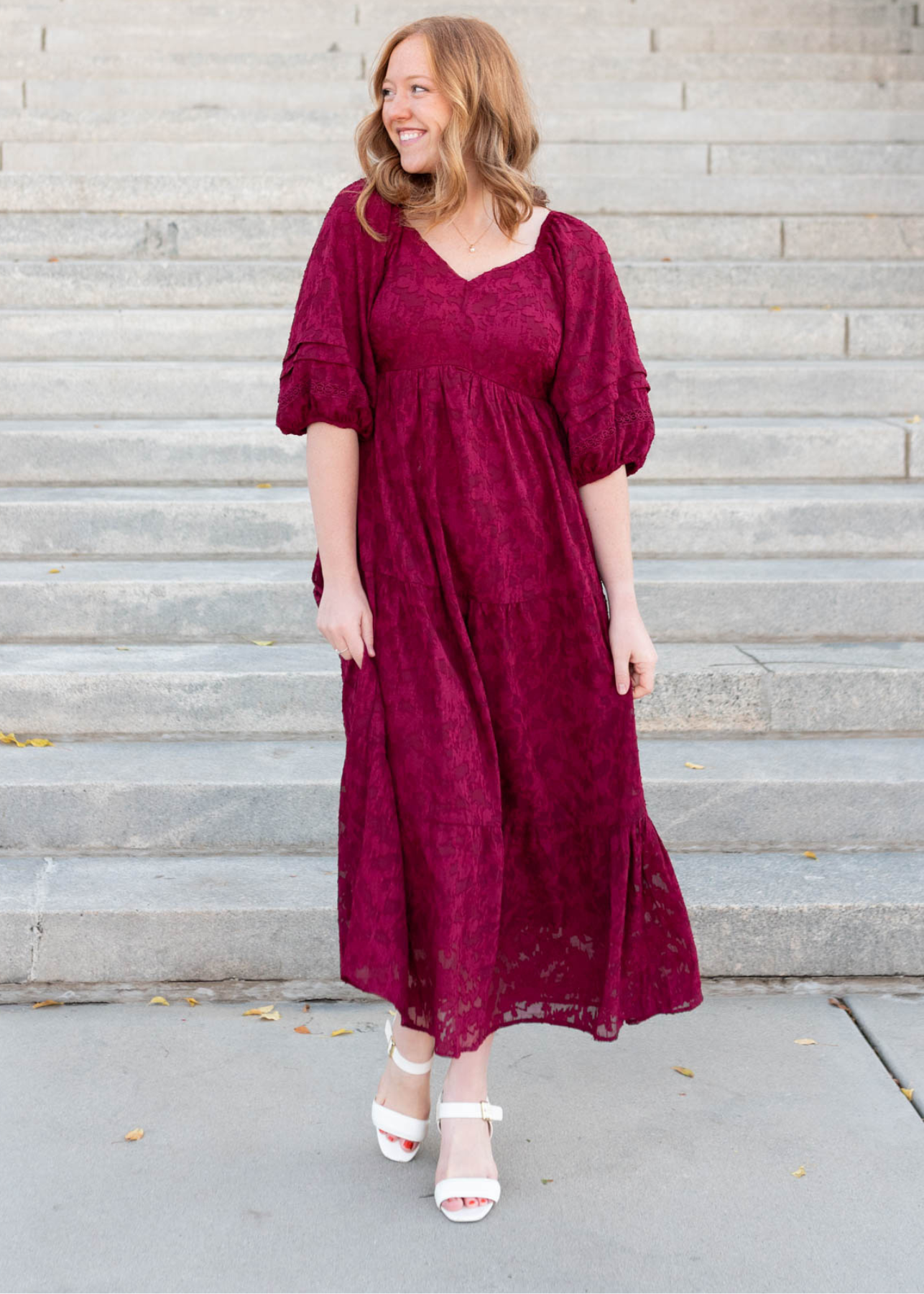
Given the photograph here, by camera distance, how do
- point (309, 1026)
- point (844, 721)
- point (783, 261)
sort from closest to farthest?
point (309, 1026) → point (844, 721) → point (783, 261)

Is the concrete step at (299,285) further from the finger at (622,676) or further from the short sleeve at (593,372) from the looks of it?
the finger at (622,676)

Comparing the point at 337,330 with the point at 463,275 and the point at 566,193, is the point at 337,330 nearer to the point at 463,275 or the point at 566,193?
the point at 463,275

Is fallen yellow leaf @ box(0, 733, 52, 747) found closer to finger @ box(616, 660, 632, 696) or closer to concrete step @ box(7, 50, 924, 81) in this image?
finger @ box(616, 660, 632, 696)

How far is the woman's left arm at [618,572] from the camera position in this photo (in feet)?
7.79

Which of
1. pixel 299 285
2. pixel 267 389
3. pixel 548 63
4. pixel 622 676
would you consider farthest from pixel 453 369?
pixel 548 63

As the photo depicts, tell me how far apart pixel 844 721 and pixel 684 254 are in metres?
3.04

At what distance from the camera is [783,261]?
6.13 metres

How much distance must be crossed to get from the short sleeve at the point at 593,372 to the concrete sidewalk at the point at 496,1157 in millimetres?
1281

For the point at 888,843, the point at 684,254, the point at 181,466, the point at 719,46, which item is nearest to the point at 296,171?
the point at 684,254

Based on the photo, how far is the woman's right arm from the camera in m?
2.28

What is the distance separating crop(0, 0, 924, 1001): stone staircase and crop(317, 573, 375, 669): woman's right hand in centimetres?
106

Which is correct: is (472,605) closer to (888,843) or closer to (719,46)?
(888,843)

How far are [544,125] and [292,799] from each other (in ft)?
15.3

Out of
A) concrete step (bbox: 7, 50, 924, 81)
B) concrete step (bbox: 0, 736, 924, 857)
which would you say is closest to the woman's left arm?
concrete step (bbox: 0, 736, 924, 857)
